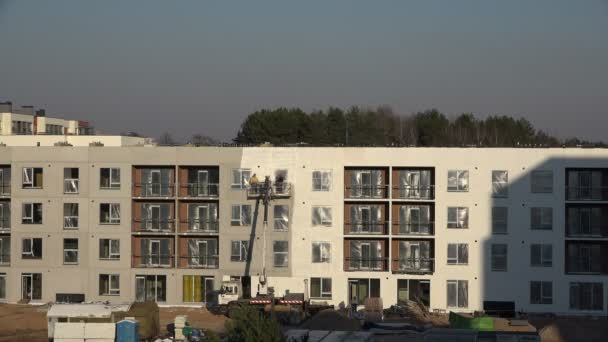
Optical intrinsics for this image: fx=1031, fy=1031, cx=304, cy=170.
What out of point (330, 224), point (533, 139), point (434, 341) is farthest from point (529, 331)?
point (533, 139)

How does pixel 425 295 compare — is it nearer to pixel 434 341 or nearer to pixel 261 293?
pixel 261 293

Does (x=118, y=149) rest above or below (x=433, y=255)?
above

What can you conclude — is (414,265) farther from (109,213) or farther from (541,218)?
(109,213)

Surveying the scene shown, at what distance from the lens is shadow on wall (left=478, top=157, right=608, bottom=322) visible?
5844 cm

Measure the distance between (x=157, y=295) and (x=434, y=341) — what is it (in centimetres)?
2381

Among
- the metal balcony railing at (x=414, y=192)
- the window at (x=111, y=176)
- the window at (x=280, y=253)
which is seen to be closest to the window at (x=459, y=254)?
the metal balcony railing at (x=414, y=192)

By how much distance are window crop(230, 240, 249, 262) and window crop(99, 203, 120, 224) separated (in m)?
7.26

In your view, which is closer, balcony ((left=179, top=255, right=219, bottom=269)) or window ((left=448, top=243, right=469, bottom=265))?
window ((left=448, top=243, right=469, bottom=265))

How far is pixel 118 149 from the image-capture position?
203 ft

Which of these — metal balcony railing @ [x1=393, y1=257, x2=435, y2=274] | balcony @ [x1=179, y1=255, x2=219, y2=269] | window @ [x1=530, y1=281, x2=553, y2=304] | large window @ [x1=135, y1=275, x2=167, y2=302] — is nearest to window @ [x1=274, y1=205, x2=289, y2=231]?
balcony @ [x1=179, y1=255, x2=219, y2=269]

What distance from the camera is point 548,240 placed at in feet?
193

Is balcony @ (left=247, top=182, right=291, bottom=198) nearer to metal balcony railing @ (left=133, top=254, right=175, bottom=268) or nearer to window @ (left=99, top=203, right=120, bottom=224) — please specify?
metal balcony railing @ (left=133, top=254, right=175, bottom=268)

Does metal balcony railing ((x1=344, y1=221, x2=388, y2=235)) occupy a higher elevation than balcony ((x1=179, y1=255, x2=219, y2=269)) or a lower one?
higher

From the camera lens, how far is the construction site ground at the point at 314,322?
50562 mm
